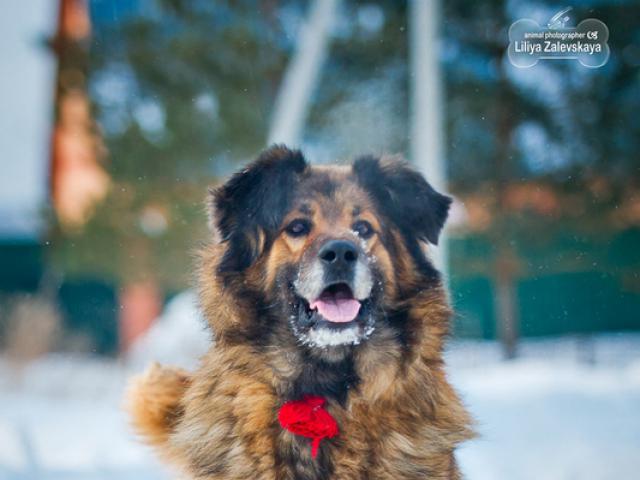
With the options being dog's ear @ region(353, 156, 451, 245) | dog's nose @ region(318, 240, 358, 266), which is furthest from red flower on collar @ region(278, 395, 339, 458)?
dog's ear @ region(353, 156, 451, 245)

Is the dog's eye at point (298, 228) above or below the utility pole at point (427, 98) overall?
below

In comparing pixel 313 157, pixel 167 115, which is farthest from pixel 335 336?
pixel 167 115

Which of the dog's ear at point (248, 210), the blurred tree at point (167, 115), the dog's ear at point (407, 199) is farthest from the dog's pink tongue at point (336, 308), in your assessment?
the blurred tree at point (167, 115)

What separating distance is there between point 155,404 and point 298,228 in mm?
1021

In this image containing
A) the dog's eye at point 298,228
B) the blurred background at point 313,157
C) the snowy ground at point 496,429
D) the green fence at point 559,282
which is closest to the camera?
the dog's eye at point 298,228

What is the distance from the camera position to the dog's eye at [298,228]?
249 centimetres

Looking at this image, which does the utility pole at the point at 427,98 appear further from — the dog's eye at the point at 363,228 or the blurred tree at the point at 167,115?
the blurred tree at the point at 167,115

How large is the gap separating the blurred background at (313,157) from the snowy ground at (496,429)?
0.05 m

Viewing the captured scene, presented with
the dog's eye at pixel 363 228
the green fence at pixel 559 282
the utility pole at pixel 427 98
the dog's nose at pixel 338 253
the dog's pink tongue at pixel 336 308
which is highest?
the utility pole at pixel 427 98

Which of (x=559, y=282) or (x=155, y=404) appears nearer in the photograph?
(x=155, y=404)

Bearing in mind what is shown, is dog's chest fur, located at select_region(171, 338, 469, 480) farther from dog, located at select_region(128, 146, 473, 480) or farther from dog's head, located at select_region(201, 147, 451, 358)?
dog's head, located at select_region(201, 147, 451, 358)

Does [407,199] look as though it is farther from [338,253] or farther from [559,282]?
[559,282]

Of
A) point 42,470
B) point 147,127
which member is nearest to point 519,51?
point 42,470

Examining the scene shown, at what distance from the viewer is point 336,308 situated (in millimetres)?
2311
